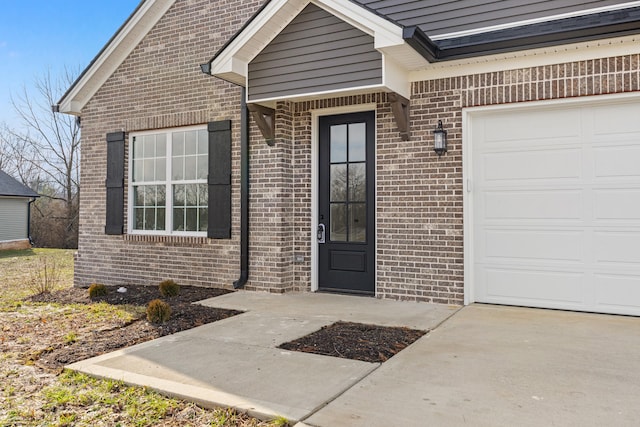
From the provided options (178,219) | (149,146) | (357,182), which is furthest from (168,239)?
(357,182)

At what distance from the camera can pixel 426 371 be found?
3.66 metres

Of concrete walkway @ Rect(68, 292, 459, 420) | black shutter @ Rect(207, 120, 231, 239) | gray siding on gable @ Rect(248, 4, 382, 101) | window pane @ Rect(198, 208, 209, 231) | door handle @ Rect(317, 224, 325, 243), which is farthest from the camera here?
window pane @ Rect(198, 208, 209, 231)

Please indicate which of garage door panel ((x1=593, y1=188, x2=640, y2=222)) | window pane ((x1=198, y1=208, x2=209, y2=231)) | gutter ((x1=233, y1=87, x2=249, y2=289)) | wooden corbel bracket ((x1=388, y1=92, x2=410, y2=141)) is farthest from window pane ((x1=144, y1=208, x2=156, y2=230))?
garage door panel ((x1=593, y1=188, x2=640, y2=222))

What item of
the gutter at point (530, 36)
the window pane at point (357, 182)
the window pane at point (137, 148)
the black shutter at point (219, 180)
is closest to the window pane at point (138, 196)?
the window pane at point (137, 148)

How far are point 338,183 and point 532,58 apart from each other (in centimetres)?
294

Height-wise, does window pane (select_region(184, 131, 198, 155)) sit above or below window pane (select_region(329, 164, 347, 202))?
above

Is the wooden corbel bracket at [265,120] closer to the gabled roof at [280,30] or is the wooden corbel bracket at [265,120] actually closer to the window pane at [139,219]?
the gabled roof at [280,30]

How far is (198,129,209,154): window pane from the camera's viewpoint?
800 cm

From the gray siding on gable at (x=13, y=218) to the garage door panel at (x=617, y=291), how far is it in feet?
78.3

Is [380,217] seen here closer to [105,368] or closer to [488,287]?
[488,287]

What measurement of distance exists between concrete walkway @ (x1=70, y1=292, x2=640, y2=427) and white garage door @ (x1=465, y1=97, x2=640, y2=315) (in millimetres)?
396

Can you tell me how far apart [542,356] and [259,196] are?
14.8ft

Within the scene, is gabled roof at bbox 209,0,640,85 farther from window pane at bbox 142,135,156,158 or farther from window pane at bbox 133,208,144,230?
window pane at bbox 133,208,144,230

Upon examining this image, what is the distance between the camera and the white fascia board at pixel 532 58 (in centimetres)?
521
